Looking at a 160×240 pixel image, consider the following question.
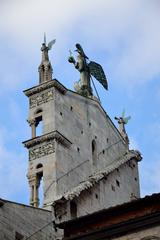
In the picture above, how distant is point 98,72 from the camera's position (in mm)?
52625

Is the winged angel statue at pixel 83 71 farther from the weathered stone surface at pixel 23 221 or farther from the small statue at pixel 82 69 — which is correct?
the weathered stone surface at pixel 23 221

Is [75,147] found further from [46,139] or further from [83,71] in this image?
[83,71]

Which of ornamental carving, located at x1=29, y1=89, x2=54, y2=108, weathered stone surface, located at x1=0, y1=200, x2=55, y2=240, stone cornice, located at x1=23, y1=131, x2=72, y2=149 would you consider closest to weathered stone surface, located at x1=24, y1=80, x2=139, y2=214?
stone cornice, located at x1=23, y1=131, x2=72, y2=149

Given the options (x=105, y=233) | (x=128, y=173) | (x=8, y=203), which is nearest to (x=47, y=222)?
(x=8, y=203)

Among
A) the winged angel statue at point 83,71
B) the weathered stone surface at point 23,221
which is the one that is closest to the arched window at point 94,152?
the winged angel statue at point 83,71

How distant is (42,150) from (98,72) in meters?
10.8

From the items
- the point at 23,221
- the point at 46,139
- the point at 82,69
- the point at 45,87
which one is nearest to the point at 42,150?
the point at 46,139

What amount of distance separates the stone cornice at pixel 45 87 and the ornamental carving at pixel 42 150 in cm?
353

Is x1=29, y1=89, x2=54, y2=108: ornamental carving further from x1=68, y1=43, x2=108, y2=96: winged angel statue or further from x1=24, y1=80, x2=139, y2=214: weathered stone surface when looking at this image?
x1=68, y1=43, x2=108, y2=96: winged angel statue

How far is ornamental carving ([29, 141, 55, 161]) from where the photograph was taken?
141 ft

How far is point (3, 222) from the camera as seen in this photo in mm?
36812

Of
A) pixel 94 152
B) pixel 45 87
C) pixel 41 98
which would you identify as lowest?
pixel 94 152

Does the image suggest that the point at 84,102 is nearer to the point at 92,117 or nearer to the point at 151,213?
the point at 92,117

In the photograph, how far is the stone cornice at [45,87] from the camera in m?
45.1
